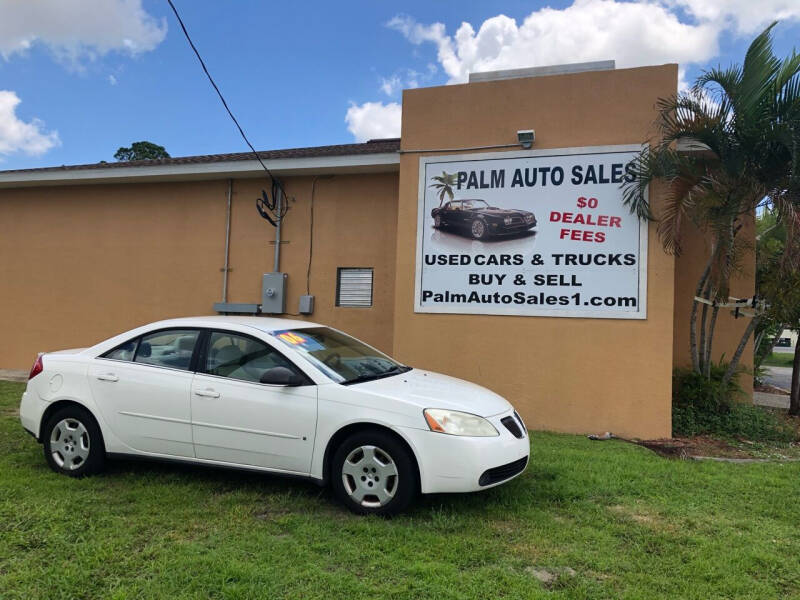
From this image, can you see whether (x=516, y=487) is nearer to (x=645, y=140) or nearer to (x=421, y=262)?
(x=421, y=262)

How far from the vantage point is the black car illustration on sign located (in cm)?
789

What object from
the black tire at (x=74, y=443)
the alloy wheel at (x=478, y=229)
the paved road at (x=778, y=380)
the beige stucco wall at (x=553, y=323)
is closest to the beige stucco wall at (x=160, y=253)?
the beige stucco wall at (x=553, y=323)

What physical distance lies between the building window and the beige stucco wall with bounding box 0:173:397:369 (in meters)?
0.12

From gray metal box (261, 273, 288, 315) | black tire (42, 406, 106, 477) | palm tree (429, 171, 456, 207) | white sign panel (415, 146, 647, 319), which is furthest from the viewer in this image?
gray metal box (261, 273, 288, 315)

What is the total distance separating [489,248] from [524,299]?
83cm

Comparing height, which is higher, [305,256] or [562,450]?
[305,256]

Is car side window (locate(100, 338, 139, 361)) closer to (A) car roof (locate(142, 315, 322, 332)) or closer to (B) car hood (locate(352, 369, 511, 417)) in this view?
(A) car roof (locate(142, 315, 322, 332))

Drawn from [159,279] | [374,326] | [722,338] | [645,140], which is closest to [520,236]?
[645,140]

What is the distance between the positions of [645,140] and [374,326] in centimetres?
465

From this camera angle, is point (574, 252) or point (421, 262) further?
point (421, 262)

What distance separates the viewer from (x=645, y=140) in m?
7.50

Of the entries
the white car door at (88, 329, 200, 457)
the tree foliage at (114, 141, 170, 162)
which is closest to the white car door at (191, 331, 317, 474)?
the white car door at (88, 329, 200, 457)

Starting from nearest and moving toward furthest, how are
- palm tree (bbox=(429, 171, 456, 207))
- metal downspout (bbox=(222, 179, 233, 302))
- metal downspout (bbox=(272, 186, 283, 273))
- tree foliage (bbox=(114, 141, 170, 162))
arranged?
palm tree (bbox=(429, 171, 456, 207))
metal downspout (bbox=(272, 186, 283, 273))
metal downspout (bbox=(222, 179, 233, 302))
tree foliage (bbox=(114, 141, 170, 162))

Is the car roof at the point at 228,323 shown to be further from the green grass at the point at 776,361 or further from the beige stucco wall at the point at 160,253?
the green grass at the point at 776,361
